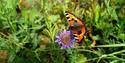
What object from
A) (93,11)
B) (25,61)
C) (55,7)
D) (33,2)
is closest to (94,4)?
(93,11)

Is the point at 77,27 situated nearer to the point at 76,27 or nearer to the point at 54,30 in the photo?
the point at 76,27

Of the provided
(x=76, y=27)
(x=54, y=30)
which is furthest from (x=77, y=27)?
(x=54, y=30)

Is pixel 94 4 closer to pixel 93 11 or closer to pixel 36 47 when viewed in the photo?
pixel 93 11
